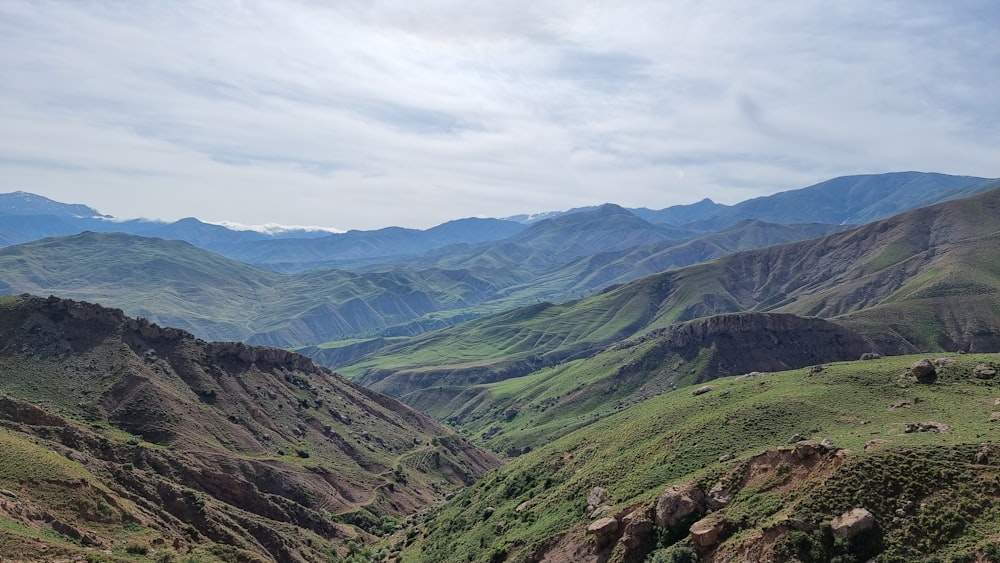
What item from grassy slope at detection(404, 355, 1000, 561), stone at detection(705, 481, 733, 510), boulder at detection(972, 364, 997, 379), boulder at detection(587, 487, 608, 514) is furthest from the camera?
boulder at detection(972, 364, 997, 379)

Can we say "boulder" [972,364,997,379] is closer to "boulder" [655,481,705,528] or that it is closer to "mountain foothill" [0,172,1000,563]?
"mountain foothill" [0,172,1000,563]

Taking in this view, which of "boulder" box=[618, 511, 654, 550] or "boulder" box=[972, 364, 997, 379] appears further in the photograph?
"boulder" box=[972, 364, 997, 379]

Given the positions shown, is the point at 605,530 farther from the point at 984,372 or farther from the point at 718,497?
the point at 984,372

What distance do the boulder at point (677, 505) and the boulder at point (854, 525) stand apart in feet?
41.5

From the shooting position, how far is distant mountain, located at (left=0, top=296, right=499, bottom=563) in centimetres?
7031

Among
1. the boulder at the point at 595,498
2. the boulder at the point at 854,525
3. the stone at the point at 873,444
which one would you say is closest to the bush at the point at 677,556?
the boulder at the point at 854,525

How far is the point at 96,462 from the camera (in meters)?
83.9

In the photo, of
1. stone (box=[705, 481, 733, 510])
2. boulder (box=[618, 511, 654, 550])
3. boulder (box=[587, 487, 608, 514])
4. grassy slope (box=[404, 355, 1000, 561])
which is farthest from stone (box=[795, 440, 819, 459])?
boulder (box=[587, 487, 608, 514])

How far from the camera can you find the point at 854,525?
146 feet

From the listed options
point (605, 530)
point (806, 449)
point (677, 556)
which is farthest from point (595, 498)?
point (806, 449)

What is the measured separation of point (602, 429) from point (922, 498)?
66859 mm

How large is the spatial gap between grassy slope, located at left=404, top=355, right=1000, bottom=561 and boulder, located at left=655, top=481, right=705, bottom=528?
2.87 metres

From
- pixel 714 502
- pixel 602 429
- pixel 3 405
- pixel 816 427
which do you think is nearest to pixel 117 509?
pixel 3 405

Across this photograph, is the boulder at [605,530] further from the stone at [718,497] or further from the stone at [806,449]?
the stone at [806,449]
